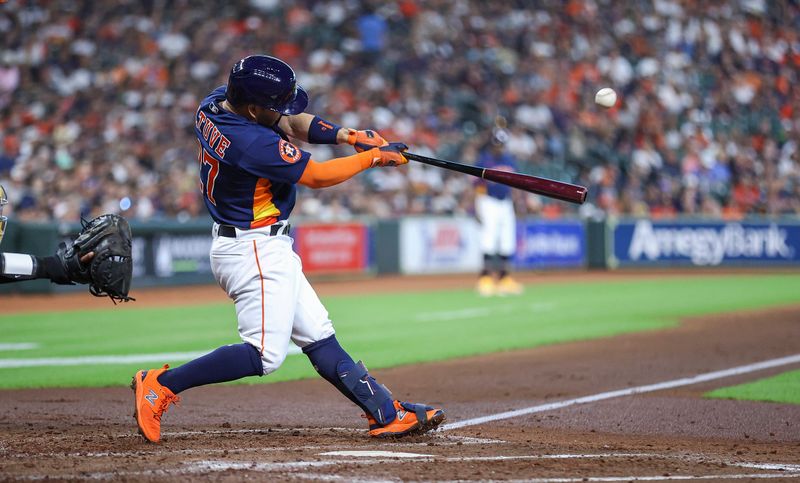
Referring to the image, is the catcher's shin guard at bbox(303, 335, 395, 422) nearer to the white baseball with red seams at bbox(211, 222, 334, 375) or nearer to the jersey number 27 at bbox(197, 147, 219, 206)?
the white baseball with red seams at bbox(211, 222, 334, 375)

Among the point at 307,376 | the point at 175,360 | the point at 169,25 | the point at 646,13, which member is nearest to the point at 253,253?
the point at 307,376

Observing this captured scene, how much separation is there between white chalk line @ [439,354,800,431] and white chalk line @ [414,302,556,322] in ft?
16.4

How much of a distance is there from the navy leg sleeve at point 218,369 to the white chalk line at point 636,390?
4.58 feet

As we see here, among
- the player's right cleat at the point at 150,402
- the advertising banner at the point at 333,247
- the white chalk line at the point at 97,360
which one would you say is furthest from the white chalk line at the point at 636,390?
the advertising banner at the point at 333,247

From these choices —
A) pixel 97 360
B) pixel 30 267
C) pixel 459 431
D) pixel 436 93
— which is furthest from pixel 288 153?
pixel 436 93

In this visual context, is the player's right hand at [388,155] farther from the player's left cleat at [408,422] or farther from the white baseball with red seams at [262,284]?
the player's left cleat at [408,422]

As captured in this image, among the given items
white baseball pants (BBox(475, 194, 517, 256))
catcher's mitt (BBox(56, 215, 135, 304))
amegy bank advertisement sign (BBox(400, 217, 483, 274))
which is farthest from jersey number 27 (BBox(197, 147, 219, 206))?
amegy bank advertisement sign (BBox(400, 217, 483, 274))

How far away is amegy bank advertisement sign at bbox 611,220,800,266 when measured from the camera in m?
24.5

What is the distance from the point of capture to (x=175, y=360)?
31.6 feet

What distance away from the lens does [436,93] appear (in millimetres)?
25672

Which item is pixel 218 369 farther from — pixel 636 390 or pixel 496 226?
pixel 496 226

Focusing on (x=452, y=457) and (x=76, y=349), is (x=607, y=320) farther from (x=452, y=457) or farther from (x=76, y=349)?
(x=452, y=457)

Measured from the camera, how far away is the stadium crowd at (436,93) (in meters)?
21.0

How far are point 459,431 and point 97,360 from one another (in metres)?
4.93
